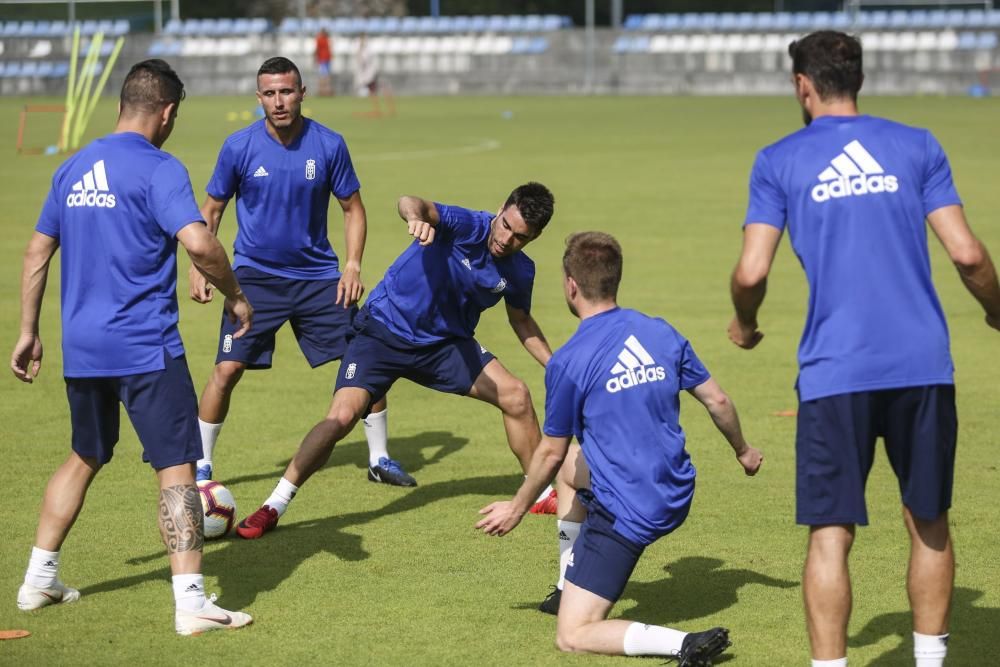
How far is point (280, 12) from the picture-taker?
6394 centimetres

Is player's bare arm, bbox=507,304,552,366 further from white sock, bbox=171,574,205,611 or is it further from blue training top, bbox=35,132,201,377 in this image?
white sock, bbox=171,574,205,611

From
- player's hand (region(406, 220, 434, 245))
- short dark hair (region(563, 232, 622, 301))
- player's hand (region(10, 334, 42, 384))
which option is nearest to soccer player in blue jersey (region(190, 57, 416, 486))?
player's hand (region(406, 220, 434, 245))

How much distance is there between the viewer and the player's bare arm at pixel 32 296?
6.30m

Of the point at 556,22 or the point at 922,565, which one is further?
the point at 556,22

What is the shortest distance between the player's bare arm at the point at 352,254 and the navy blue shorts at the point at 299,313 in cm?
11

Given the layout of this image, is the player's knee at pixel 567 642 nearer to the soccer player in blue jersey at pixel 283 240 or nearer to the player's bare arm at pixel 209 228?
the player's bare arm at pixel 209 228

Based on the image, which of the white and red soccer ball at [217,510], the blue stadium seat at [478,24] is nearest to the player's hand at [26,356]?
the white and red soccer ball at [217,510]

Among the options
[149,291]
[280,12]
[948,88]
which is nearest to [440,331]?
A: [149,291]

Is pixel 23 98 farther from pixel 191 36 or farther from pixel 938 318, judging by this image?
pixel 938 318

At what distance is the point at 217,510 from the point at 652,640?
9.31 feet

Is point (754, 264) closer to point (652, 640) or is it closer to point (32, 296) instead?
point (652, 640)

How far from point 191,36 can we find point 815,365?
169ft

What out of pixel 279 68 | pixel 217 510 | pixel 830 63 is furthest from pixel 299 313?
pixel 830 63

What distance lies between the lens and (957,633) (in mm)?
6141
